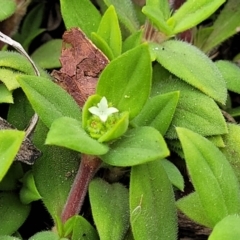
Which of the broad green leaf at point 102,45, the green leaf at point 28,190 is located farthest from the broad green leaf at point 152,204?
the broad green leaf at point 102,45

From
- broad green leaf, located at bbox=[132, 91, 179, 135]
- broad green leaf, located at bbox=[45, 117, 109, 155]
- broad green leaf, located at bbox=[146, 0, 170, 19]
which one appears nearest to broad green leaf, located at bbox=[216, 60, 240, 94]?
broad green leaf, located at bbox=[146, 0, 170, 19]

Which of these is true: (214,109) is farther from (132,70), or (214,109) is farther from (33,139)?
(33,139)

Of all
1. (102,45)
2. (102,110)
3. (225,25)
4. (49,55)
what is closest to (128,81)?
(102,110)

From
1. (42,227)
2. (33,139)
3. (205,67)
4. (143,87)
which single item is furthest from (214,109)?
(42,227)

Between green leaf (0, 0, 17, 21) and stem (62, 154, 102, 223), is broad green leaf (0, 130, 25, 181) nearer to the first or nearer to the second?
stem (62, 154, 102, 223)

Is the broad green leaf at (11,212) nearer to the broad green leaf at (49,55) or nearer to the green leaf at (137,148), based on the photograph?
the green leaf at (137,148)
